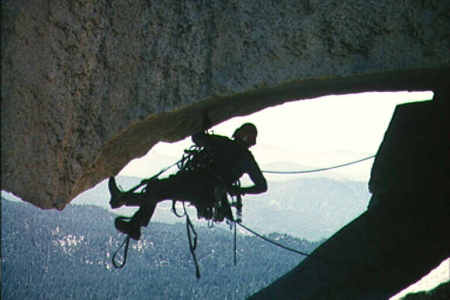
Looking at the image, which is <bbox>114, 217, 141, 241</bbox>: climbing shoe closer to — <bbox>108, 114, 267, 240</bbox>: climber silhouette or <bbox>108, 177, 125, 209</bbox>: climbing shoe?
<bbox>108, 114, 267, 240</bbox>: climber silhouette

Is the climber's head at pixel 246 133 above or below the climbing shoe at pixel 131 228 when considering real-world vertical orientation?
above

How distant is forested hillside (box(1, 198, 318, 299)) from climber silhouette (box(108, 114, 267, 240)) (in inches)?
129

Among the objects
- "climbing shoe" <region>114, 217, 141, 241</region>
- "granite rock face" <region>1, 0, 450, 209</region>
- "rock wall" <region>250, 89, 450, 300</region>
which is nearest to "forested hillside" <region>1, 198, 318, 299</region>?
"rock wall" <region>250, 89, 450, 300</region>

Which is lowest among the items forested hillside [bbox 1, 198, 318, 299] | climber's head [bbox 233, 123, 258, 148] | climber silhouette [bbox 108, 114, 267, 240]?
forested hillside [bbox 1, 198, 318, 299]

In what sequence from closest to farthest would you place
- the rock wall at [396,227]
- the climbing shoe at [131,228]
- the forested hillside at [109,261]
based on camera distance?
the climbing shoe at [131,228] < the rock wall at [396,227] < the forested hillside at [109,261]

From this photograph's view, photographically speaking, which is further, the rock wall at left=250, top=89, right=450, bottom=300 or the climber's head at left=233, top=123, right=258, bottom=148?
the rock wall at left=250, top=89, right=450, bottom=300

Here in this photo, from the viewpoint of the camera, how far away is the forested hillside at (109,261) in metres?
7.44

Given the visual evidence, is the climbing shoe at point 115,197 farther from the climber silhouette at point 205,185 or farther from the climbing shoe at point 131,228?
the climbing shoe at point 131,228

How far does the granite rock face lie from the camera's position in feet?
12.3

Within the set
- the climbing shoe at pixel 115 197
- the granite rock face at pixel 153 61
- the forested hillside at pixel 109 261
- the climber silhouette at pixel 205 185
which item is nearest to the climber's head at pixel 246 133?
the climber silhouette at pixel 205 185

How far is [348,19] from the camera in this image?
3.77 metres

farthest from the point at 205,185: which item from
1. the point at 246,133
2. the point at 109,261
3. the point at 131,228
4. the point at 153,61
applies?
the point at 109,261

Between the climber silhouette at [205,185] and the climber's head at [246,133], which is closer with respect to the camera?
the climber silhouette at [205,185]

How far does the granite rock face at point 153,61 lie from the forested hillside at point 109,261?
3467 mm
